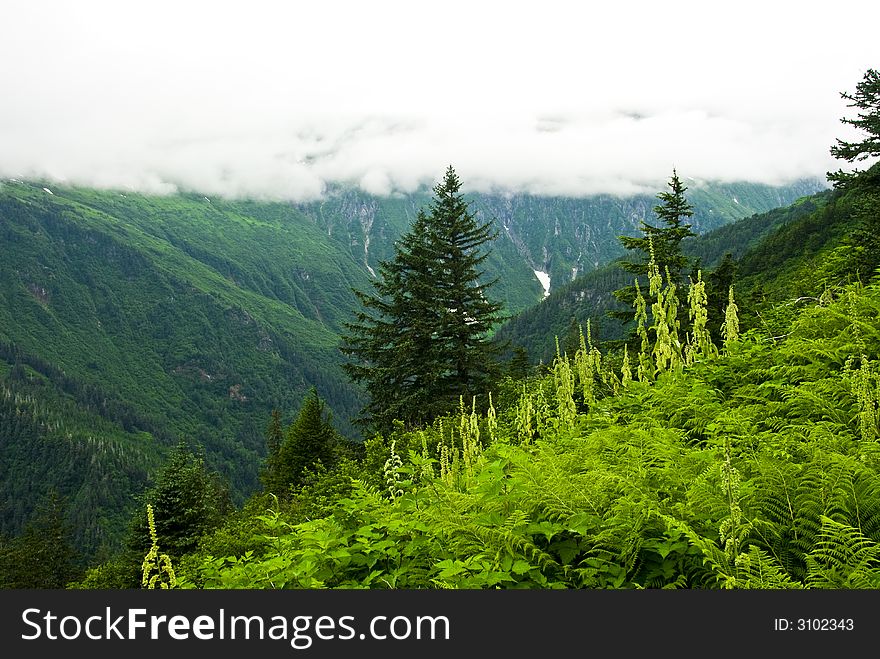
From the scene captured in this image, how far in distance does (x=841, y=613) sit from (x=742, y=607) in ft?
1.74

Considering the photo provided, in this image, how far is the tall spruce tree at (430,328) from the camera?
22672 millimetres

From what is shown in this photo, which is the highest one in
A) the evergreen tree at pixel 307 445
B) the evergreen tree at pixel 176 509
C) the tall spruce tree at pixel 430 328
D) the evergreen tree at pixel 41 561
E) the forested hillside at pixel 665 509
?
the tall spruce tree at pixel 430 328

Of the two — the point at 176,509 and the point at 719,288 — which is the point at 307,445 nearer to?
the point at 176,509

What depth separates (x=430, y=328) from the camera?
22.7m

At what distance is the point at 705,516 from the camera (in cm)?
392

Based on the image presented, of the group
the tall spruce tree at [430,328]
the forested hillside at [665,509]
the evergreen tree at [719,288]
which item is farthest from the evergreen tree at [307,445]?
the forested hillside at [665,509]

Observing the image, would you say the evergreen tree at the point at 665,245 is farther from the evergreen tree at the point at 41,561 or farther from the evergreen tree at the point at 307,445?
the evergreen tree at the point at 41,561

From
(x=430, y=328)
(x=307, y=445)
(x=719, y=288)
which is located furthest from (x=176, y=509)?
(x=719, y=288)

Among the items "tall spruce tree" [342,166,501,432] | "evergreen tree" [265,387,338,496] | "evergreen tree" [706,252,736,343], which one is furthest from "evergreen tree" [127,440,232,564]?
"evergreen tree" [706,252,736,343]

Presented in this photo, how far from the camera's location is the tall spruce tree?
74.4 feet

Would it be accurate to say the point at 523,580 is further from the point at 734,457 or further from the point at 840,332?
the point at 840,332

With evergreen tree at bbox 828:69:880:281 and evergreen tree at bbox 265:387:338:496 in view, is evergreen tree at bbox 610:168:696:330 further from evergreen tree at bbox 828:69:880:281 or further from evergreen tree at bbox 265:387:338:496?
evergreen tree at bbox 265:387:338:496

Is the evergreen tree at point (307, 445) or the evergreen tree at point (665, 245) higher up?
the evergreen tree at point (665, 245)

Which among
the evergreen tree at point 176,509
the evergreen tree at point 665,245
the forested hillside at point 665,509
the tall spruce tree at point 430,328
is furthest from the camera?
the evergreen tree at point 176,509
